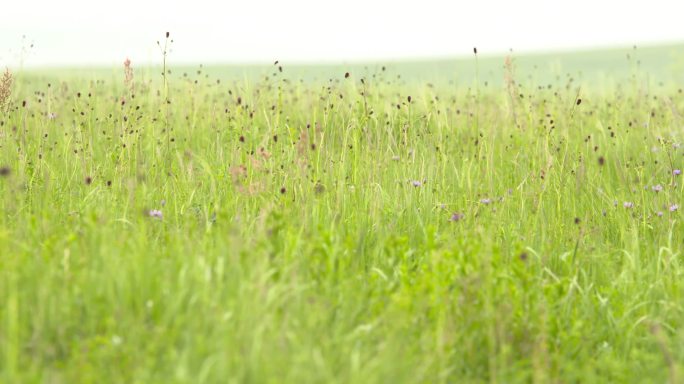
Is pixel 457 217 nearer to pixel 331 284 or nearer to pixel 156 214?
pixel 331 284

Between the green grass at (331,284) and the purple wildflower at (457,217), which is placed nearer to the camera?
the green grass at (331,284)

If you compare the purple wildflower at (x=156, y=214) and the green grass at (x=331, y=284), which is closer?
the green grass at (x=331, y=284)

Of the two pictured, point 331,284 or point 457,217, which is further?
point 457,217

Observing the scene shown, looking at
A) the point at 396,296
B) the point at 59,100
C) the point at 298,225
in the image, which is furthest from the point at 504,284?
the point at 59,100

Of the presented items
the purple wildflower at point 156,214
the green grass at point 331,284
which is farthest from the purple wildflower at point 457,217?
the purple wildflower at point 156,214

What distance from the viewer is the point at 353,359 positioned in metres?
2.62

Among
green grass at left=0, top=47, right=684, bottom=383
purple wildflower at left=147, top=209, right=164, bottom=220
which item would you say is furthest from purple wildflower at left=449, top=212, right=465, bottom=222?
purple wildflower at left=147, top=209, right=164, bottom=220

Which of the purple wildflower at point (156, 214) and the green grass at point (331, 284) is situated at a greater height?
the purple wildflower at point (156, 214)

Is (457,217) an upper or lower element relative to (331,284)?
upper

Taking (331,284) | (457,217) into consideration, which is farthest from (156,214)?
(457,217)

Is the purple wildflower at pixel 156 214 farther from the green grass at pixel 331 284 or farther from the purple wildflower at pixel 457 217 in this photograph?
the purple wildflower at pixel 457 217

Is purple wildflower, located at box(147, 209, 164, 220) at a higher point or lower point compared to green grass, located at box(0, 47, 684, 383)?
higher

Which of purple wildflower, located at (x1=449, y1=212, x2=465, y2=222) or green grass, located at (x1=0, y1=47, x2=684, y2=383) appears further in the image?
purple wildflower, located at (x1=449, y1=212, x2=465, y2=222)

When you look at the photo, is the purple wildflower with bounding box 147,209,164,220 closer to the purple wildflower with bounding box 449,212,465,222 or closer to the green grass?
the green grass
